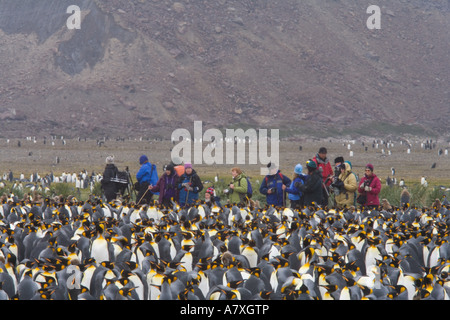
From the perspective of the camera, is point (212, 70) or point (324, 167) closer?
point (324, 167)

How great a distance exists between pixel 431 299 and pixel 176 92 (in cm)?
7932

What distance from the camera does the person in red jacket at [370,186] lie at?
12492mm

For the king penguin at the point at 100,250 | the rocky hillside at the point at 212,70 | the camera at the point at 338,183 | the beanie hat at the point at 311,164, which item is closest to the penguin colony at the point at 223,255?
the king penguin at the point at 100,250

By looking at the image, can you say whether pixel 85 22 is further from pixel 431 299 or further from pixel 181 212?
pixel 431 299

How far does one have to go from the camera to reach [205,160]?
54625 millimetres

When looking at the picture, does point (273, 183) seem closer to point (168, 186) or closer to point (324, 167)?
point (324, 167)

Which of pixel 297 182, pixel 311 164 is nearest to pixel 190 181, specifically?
pixel 297 182

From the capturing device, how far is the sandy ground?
140 feet

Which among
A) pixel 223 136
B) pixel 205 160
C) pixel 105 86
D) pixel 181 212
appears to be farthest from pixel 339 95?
pixel 181 212

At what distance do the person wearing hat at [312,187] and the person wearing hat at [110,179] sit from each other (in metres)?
3.95

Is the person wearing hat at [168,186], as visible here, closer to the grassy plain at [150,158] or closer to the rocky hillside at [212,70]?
the grassy plain at [150,158]

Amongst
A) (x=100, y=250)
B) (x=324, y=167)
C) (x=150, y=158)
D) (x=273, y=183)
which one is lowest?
(x=100, y=250)

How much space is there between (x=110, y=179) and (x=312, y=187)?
14.3ft

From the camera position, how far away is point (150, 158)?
171 feet
